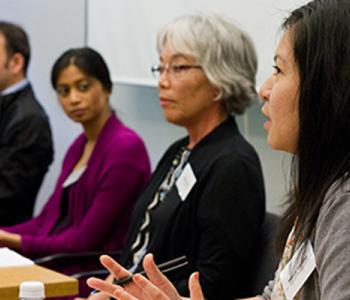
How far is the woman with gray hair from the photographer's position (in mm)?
2271

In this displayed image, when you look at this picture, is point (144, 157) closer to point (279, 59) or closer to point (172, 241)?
point (172, 241)

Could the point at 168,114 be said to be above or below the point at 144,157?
above

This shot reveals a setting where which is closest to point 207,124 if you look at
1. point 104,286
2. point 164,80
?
point 164,80

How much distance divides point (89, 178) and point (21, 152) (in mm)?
636

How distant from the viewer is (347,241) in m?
→ 1.32

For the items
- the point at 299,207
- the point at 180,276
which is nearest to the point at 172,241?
the point at 180,276

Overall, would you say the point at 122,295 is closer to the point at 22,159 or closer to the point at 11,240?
the point at 11,240

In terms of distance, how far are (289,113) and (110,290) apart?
1.60 ft

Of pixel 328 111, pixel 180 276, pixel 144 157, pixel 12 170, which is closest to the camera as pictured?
pixel 328 111

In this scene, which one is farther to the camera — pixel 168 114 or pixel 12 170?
pixel 12 170

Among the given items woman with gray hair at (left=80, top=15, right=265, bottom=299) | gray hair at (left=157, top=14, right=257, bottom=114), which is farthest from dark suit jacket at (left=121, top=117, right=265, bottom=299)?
gray hair at (left=157, top=14, right=257, bottom=114)

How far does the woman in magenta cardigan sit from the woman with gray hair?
302 millimetres

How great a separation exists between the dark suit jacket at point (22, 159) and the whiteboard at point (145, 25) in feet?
1.45

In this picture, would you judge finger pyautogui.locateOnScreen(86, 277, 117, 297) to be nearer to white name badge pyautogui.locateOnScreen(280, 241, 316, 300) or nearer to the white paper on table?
white name badge pyautogui.locateOnScreen(280, 241, 316, 300)
